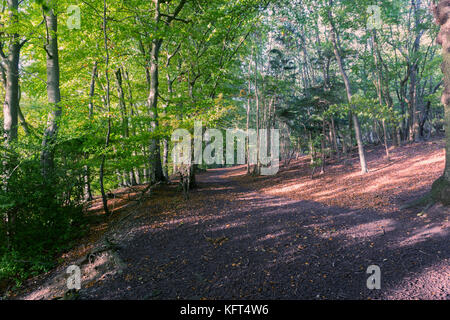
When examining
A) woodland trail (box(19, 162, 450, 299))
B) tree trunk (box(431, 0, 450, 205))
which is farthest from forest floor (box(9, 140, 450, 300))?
tree trunk (box(431, 0, 450, 205))

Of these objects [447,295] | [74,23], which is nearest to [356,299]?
[447,295]

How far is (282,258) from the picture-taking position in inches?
147

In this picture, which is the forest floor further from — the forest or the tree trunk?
the tree trunk

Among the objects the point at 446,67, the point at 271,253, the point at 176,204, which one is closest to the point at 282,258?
the point at 271,253

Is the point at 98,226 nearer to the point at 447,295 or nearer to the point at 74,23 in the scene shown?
the point at 74,23

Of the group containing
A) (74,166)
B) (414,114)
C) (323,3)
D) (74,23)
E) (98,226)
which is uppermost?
(323,3)

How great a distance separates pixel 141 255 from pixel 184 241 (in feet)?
2.97

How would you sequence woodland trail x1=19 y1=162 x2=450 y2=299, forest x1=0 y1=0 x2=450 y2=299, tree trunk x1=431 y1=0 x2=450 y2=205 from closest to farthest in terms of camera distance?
woodland trail x1=19 y1=162 x2=450 y2=299
forest x1=0 y1=0 x2=450 y2=299
tree trunk x1=431 y1=0 x2=450 y2=205

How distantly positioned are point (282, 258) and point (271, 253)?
0.25 m

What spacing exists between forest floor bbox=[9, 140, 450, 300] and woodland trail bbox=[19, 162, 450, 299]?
0.02 metres

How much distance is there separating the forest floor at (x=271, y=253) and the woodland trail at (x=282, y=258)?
2cm

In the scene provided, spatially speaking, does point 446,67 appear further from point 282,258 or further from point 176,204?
point 176,204

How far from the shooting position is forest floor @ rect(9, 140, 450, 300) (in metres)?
2.97

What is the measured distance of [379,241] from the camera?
4.09 meters
